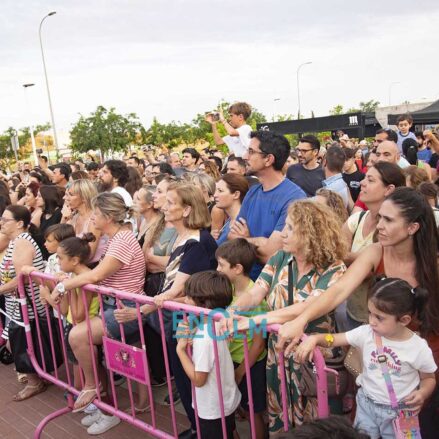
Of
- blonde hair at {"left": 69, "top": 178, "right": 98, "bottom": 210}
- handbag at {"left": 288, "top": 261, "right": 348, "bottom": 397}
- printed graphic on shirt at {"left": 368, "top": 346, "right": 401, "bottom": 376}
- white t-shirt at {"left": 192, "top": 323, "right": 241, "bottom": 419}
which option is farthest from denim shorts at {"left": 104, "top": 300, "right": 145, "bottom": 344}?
printed graphic on shirt at {"left": 368, "top": 346, "right": 401, "bottom": 376}

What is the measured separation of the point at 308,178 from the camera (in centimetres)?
678

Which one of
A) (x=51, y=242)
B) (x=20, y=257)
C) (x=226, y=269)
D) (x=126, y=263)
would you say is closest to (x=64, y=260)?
(x=126, y=263)

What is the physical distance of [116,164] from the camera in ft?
20.5

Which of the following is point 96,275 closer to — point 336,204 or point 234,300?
point 234,300

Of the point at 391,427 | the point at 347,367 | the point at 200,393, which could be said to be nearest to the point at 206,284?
the point at 200,393

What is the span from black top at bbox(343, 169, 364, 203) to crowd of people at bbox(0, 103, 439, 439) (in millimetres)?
1201

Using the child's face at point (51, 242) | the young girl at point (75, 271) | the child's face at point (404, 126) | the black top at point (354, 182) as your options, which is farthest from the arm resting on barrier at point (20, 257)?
the child's face at point (404, 126)

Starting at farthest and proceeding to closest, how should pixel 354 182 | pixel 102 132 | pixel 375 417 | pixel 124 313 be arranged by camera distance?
pixel 102 132, pixel 354 182, pixel 124 313, pixel 375 417

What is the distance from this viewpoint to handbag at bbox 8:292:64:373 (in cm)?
468

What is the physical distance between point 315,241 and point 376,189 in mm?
1112

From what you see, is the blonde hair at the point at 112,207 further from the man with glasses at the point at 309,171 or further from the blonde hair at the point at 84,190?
the man with glasses at the point at 309,171

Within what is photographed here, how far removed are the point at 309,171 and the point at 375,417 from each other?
16.0ft

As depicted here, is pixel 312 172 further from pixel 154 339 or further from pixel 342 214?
pixel 154 339

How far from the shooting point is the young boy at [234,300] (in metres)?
3.11
